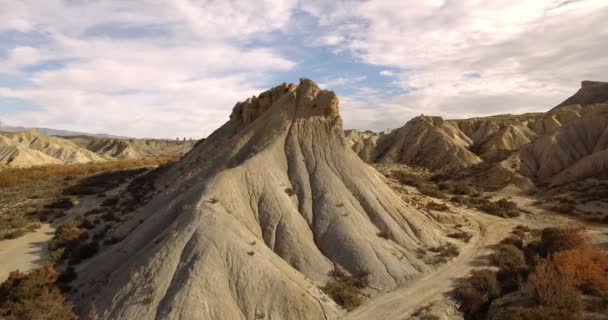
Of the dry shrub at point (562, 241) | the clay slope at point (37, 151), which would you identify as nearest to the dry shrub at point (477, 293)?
the dry shrub at point (562, 241)

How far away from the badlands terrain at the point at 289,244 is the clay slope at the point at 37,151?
5443 cm

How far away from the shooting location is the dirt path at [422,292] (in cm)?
1683

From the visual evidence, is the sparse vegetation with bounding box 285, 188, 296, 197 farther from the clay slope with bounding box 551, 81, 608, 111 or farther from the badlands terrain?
the clay slope with bounding box 551, 81, 608, 111

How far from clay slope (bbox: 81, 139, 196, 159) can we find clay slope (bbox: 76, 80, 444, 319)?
105 meters

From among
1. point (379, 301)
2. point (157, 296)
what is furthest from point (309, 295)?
point (157, 296)

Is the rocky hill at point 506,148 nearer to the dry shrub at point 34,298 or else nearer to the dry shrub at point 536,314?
the dry shrub at point 536,314

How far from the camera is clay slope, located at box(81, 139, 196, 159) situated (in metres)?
133

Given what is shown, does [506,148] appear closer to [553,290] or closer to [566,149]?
[566,149]

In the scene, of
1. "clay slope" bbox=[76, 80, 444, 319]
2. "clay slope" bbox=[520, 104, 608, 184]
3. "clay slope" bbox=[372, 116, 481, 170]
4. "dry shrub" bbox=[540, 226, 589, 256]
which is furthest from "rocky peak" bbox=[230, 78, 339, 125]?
"clay slope" bbox=[372, 116, 481, 170]

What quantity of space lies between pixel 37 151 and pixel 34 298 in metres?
88.0

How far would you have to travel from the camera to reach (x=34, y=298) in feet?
56.8

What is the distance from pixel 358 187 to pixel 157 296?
12.4 meters

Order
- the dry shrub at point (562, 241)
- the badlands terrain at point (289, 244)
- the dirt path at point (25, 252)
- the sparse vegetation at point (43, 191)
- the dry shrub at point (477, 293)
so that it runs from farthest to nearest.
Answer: the sparse vegetation at point (43, 191), the dirt path at point (25, 252), the dry shrub at point (562, 241), the dry shrub at point (477, 293), the badlands terrain at point (289, 244)

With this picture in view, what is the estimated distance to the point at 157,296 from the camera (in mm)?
15617
